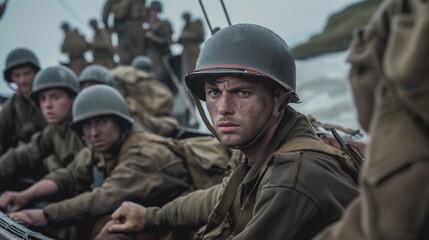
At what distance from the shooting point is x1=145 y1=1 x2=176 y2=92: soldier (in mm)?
15477

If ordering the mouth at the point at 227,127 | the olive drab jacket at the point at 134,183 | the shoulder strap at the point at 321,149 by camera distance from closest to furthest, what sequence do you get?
the shoulder strap at the point at 321,149, the mouth at the point at 227,127, the olive drab jacket at the point at 134,183

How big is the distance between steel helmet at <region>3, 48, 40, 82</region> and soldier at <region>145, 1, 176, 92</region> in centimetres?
733

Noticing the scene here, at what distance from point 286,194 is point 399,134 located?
1.34 meters

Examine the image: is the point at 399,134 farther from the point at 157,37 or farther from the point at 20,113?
the point at 157,37

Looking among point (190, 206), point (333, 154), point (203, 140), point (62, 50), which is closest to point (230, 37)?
point (333, 154)

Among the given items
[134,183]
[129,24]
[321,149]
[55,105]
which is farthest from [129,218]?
[129,24]

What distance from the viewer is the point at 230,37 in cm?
327

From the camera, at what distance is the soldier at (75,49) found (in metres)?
16.9

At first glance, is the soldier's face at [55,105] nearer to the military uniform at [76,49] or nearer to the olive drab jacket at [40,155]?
the olive drab jacket at [40,155]

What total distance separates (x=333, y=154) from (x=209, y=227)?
0.75 m

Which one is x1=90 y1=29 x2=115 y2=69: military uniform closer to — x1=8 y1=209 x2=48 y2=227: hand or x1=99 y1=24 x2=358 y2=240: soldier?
x1=8 y1=209 x2=48 y2=227: hand

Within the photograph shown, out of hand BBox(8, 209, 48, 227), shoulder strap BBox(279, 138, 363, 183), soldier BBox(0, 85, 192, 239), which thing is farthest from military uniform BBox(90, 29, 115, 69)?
shoulder strap BBox(279, 138, 363, 183)

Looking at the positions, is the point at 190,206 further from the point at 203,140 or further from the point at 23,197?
the point at 23,197

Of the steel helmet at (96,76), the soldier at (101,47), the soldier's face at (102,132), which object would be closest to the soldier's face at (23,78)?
the steel helmet at (96,76)
